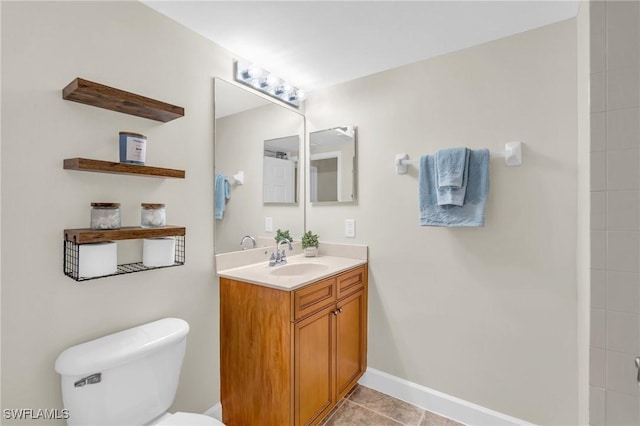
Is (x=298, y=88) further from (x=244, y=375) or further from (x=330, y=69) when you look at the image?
(x=244, y=375)

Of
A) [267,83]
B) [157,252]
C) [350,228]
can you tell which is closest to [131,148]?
[157,252]

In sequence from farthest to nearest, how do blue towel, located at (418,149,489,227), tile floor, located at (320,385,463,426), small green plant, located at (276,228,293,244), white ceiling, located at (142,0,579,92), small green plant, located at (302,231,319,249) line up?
small green plant, located at (302,231,319,249) → small green plant, located at (276,228,293,244) → tile floor, located at (320,385,463,426) → blue towel, located at (418,149,489,227) → white ceiling, located at (142,0,579,92)

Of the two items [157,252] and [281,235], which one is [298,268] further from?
[157,252]

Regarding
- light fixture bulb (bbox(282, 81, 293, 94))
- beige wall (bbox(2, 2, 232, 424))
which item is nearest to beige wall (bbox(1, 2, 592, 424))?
beige wall (bbox(2, 2, 232, 424))

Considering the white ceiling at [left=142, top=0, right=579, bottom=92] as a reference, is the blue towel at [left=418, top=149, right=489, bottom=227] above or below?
below

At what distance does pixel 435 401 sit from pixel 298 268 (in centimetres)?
122

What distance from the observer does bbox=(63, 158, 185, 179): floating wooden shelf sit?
111 centimetres

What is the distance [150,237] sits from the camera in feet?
4.17

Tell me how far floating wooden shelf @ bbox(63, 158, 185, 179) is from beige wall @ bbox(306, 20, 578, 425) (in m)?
1.34

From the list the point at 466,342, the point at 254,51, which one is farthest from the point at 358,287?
the point at 254,51

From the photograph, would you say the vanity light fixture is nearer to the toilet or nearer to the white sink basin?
the white sink basin

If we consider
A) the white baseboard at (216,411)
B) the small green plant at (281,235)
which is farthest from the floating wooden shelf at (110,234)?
the white baseboard at (216,411)

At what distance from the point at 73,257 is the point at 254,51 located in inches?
58.0
